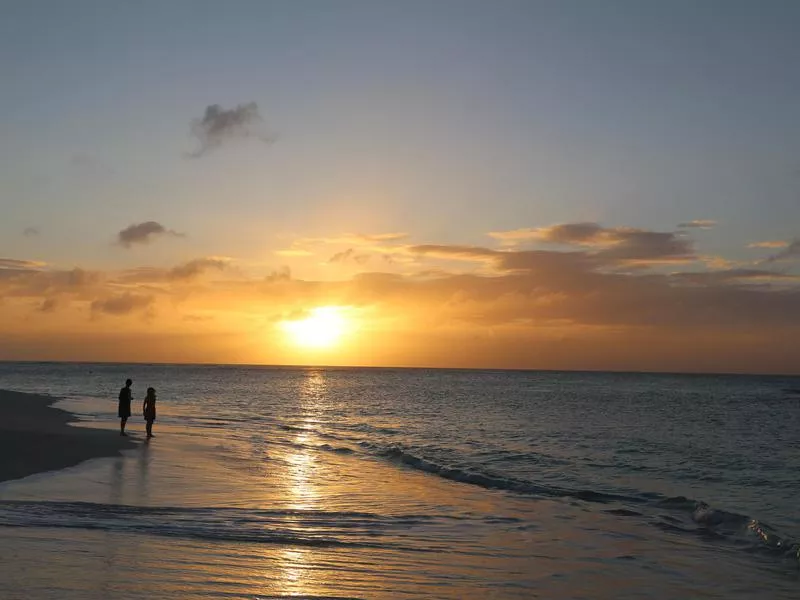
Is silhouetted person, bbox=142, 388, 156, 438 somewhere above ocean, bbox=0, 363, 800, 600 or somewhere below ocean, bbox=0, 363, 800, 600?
above

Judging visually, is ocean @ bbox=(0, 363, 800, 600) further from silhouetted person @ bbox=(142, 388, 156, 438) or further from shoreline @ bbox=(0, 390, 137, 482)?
shoreline @ bbox=(0, 390, 137, 482)

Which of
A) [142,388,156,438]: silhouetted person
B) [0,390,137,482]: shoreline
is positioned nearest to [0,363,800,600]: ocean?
[142,388,156,438]: silhouetted person

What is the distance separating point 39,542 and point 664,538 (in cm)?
→ 1113

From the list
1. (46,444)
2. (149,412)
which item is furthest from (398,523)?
(149,412)

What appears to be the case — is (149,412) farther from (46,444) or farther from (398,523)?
(398,523)

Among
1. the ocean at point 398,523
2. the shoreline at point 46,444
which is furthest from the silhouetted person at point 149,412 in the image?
the shoreline at point 46,444

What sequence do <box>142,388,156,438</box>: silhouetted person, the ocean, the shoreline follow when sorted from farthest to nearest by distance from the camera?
<box>142,388,156,438</box>: silhouetted person
the shoreline
the ocean

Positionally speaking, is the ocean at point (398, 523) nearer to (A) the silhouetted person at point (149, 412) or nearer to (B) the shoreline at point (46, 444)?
(A) the silhouetted person at point (149, 412)

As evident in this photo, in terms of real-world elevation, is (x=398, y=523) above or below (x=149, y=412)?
below

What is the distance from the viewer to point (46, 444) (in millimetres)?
24766

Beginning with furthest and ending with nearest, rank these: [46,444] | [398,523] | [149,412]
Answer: [149,412] < [46,444] < [398,523]

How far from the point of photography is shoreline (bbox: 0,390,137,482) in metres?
20.0

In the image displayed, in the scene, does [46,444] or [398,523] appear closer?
[398,523]

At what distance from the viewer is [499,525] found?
589 inches
